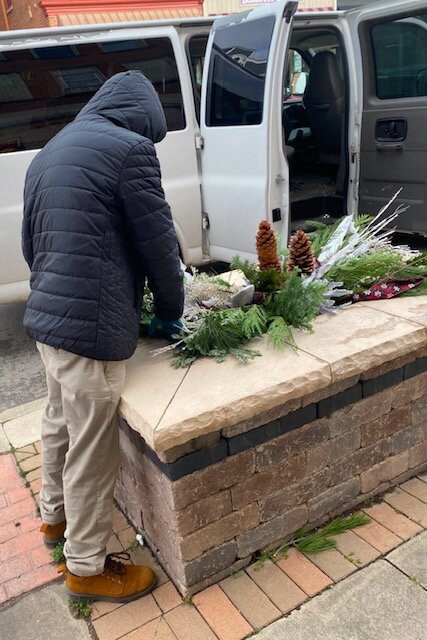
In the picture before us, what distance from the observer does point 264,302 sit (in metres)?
2.45

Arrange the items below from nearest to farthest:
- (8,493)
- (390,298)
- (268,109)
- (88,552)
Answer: (88,552) → (390,298) → (8,493) → (268,109)

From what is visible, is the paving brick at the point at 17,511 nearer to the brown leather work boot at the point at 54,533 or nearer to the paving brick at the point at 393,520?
the brown leather work boot at the point at 54,533

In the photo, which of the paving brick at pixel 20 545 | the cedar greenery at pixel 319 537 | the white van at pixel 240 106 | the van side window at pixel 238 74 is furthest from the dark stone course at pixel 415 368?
the van side window at pixel 238 74

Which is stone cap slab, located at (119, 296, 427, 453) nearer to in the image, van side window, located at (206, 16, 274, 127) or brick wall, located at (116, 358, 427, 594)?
brick wall, located at (116, 358, 427, 594)

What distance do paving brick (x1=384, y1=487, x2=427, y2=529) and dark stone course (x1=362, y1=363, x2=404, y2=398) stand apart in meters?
0.52

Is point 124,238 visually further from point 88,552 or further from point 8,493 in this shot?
point 8,493

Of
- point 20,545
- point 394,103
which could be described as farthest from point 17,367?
point 394,103

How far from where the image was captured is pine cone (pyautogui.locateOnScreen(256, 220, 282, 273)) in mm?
2463

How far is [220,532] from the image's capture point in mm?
2086

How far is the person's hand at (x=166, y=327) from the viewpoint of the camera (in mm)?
2269

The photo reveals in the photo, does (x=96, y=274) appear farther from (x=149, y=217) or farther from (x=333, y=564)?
(x=333, y=564)

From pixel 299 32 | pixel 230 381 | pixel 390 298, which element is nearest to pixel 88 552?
pixel 230 381

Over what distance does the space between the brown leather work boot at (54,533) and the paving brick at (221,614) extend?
665 mm

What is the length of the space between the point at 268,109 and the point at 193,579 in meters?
3.04
